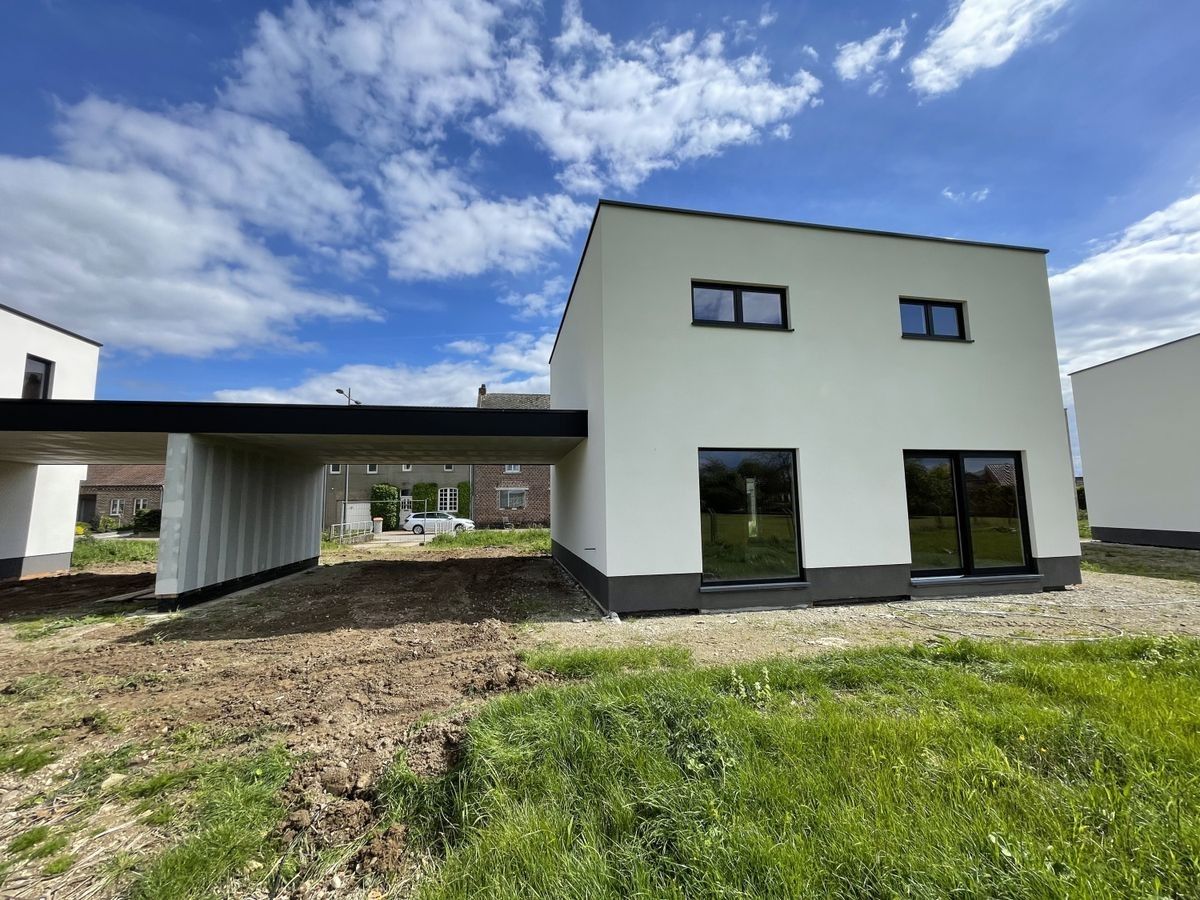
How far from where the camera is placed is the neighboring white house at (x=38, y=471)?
1014 centimetres

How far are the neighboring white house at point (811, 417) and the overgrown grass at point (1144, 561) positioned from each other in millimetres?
3219

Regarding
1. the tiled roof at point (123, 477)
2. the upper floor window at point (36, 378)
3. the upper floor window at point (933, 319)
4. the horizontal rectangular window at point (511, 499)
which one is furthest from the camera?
the tiled roof at point (123, 477)

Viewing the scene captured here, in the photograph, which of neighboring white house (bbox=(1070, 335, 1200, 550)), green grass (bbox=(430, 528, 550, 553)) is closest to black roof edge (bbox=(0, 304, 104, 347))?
green grass (bbox=(430, 528, 550, 553))

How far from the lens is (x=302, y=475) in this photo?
11.6 metres

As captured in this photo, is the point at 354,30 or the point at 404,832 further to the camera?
the point at 354,30

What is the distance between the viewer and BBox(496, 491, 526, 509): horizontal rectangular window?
89.6 ft

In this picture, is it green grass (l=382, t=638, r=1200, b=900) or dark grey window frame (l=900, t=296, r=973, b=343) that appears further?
dark grey window frame (l=900, t=296, r=973, b=343)

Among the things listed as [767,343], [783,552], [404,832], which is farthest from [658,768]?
[767,343]

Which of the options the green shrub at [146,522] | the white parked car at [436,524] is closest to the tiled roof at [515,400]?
the white parked car at [436,524]

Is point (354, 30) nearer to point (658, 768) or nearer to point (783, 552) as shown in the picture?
point (658, 768)

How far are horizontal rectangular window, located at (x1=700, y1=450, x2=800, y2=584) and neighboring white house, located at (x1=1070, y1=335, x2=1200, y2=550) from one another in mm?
13026

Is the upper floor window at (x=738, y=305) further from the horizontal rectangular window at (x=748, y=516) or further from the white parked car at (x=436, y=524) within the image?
the white parked car at (x=436, y=524)

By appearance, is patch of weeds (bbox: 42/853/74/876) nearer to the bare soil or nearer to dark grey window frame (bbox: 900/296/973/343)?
the bare soil

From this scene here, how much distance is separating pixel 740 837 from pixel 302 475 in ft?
40.0
